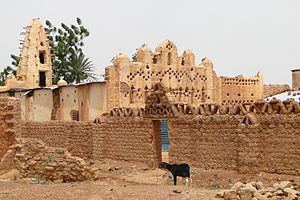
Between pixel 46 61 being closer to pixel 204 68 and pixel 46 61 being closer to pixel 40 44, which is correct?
pixel 40 44

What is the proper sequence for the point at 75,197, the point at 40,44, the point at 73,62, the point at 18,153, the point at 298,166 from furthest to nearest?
the point at 73,62 → the point at 40,44 → the point at 18,153 → the point at 298,166 → the point at 75,197

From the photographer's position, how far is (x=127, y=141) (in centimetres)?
1895

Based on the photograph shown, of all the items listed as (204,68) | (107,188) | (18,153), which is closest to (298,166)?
(107,188)

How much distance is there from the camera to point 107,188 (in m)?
11.0

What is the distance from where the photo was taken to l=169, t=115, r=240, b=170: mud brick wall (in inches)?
602

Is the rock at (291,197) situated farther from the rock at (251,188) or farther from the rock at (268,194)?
the rock at (251,188)

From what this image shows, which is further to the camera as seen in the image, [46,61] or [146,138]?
[46,61]

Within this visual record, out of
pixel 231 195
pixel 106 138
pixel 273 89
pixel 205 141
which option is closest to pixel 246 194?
pixel 231 195

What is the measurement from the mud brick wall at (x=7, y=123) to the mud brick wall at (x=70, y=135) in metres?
4.37

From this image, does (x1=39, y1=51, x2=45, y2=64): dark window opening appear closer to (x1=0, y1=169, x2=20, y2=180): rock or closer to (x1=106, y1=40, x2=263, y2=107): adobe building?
(x1=106, y1=40, x2=263, y2=107): adobe building

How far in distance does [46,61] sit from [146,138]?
22219 mm

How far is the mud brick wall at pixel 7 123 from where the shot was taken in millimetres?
17188

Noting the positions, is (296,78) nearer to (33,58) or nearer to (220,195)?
(33,58)

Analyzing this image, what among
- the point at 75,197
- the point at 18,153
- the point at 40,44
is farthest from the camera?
the point at 40,44
